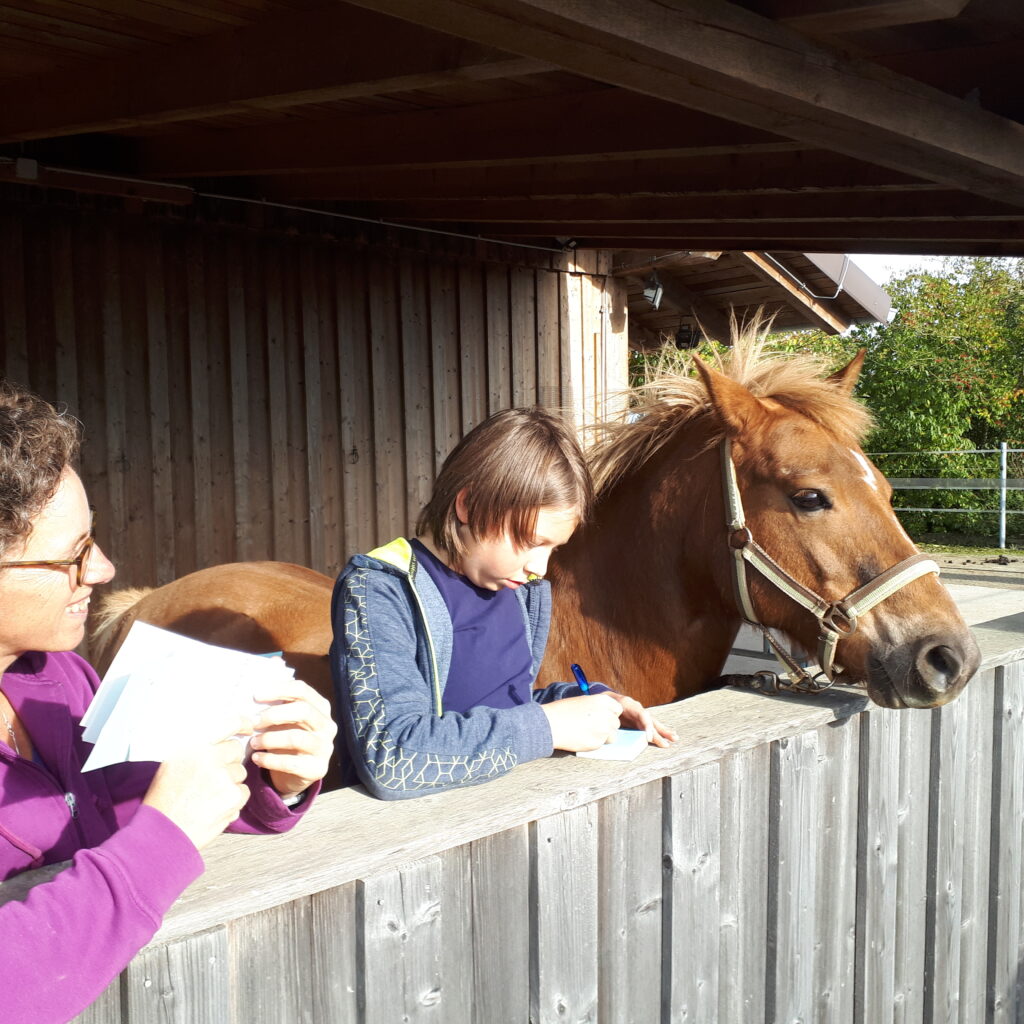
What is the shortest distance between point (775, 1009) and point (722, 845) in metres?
0.40

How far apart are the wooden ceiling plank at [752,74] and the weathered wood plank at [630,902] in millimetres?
1404

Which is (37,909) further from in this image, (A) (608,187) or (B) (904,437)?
(B) (904,437)

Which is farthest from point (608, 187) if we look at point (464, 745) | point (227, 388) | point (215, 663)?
point (215, 663)

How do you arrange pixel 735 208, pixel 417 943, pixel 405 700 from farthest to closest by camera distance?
pixel 735 208, pixel 405 700, pixel 417 943

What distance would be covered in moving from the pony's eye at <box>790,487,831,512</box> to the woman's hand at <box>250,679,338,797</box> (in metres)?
1.39

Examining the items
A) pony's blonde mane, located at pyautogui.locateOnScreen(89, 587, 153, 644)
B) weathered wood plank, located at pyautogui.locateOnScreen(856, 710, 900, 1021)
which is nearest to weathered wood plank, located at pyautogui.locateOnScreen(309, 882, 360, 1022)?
weathered wood plank, located at pyautogui.locateOnScreen(856, 710, 900, 1021)

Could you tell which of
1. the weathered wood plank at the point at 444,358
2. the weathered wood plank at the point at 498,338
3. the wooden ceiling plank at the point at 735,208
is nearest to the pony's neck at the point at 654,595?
the wooden ceiling plank at the point at 735,208

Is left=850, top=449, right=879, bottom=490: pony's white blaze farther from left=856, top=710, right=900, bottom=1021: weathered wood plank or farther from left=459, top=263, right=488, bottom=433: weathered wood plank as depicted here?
left=459, top=263, right=488, bottom=433: weathered wood plank

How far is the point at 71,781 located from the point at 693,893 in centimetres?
96

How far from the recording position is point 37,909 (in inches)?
33.3

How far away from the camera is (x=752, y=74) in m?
2.11

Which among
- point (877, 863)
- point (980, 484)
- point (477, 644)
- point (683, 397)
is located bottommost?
point (877, 863)

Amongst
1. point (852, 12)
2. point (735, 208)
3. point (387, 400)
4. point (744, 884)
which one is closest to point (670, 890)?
point (744, 884)

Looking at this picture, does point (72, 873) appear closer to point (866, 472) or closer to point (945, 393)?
point (866, 472)
